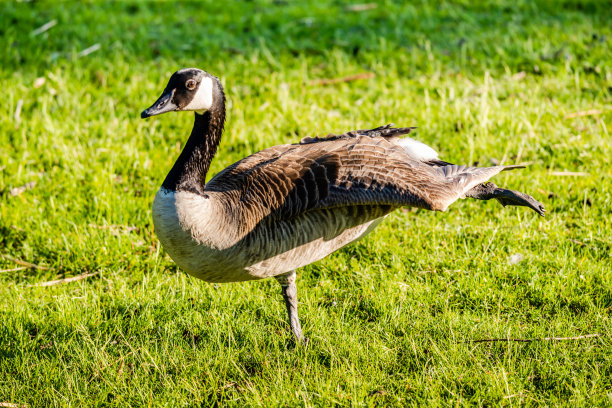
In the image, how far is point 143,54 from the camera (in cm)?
855

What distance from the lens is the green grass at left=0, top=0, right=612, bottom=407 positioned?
12.5 feet

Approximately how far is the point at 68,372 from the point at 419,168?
2.46 meters

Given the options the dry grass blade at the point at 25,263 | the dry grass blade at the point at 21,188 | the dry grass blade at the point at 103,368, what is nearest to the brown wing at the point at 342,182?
the dry grass blade at the point at 103,368

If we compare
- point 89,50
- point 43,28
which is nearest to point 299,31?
point 89,50

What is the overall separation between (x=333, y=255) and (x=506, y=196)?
5.37 feet

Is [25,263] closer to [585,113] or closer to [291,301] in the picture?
[291,301]

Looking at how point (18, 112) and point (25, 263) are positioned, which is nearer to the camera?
point (25, 263)

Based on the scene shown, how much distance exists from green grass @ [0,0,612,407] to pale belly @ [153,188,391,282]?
57cm

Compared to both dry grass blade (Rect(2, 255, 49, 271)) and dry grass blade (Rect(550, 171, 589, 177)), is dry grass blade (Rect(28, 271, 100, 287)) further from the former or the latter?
dry grass blade (Rect(550, 171, 589, 177))

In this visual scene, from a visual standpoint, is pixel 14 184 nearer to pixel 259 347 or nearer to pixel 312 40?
pixel 259 347

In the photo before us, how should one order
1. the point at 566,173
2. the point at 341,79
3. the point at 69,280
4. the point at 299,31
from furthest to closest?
1. the point at 299,31
2. the point at 341,79
3. the point at 566,173
4. the point at 69,280

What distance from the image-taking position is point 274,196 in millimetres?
3795

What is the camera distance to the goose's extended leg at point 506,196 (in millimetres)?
3973

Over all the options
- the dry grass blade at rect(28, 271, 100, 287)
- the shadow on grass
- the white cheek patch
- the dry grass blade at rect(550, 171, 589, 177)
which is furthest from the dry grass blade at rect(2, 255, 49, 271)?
the dry grass blade at rect(550, 171, 589, 177)
